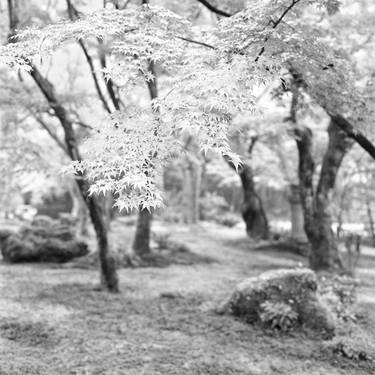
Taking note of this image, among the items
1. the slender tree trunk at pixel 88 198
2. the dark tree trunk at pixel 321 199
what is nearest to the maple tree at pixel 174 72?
the slender tree trunk at pixel 88 198

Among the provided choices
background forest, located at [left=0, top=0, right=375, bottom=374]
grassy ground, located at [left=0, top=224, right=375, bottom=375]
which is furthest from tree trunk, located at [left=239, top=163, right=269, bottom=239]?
grassy ground, located at [left=0, top=224, right=375, bottom=375]

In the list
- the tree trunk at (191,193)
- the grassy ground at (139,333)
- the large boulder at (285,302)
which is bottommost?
the grassy ground at (139,333)

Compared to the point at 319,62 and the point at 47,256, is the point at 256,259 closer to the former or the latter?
the point at 47,256

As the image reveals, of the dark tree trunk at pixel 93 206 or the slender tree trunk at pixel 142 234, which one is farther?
the slender tree trunk at pixel 142 234

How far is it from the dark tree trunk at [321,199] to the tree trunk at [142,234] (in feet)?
14.8

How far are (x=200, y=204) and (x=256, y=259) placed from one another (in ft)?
52.5

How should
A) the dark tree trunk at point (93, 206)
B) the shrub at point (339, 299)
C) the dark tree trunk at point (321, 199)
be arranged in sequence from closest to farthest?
the shrub at point (339, 299) → the dark tree trunk at point (93, 206) → the dark tree trunk at point (321, 199)

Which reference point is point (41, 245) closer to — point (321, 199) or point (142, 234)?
point (142, 234)

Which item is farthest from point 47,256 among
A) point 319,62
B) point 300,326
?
point 319,62

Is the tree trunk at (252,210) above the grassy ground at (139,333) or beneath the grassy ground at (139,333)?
above

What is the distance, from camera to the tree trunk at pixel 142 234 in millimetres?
13328

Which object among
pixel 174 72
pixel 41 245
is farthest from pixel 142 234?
pixel 174 72

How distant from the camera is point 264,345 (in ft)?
21.5

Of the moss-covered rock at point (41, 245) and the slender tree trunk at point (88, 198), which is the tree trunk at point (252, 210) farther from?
the slender tree trunk at point (88, 198)
